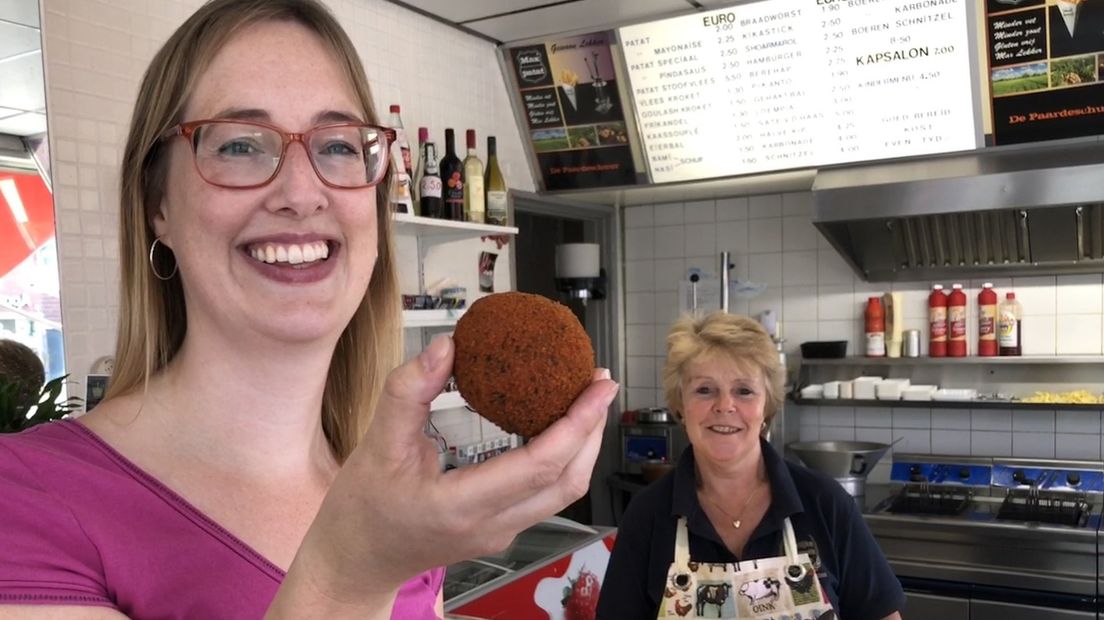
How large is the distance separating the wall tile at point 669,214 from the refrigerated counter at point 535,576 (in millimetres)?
2054

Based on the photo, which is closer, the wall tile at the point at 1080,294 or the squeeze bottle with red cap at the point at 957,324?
the wall tile at the point at 1080,294

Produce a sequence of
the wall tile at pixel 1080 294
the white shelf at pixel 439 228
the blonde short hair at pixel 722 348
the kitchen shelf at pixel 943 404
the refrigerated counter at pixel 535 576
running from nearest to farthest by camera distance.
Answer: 1. the blonde short hair at pixel 722 348
2. the refrigerated counter at pixel 535 576
3. the white shelf at pixel 439 228
4. the kitchen shelf at pixel 943 404
5. the wall tile at pixel 1080 294

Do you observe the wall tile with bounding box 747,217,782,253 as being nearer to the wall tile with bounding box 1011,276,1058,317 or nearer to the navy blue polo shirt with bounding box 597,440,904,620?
the wall tile with bounding box 1011,276,1058,317

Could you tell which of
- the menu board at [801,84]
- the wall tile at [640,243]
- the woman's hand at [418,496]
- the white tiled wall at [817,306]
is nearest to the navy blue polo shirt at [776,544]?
the woman's hand at [418,496]

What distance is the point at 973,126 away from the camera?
3.14 metres

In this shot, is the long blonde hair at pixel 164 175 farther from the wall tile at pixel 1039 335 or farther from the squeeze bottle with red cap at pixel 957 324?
the wall tile at pixel 1039 335

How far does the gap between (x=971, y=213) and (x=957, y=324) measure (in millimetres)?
557

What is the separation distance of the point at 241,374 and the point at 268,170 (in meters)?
0.21

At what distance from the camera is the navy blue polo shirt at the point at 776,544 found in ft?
6.14

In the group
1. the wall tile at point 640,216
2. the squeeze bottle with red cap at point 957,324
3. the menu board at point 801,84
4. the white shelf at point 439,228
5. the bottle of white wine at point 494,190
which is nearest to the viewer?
the white shelf at point 439,228

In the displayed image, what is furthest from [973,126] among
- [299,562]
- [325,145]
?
[299,562]

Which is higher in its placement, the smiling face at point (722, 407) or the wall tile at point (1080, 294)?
the wall tile at point (1080, 294)

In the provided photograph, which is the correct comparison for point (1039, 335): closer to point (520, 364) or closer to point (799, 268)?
point (799, 268)

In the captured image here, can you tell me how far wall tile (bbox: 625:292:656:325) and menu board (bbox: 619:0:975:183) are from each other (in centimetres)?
108
